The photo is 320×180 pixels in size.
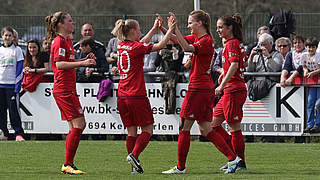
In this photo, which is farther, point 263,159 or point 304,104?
point 304,104

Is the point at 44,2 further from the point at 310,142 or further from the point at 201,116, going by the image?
the point at 201,116

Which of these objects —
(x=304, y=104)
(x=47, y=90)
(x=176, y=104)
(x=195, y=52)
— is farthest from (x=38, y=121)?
(x=195, y=52)

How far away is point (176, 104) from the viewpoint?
1512 centimetres

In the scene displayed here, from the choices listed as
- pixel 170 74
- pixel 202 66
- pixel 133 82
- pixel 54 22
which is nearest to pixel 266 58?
pixel 170 74

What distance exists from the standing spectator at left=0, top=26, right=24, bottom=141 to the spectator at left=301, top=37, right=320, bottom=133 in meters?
5.61

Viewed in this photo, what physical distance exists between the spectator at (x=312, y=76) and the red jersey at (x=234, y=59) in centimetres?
443

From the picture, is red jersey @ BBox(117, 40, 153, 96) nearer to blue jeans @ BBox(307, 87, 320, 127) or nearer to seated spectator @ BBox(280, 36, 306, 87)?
seated spectator @ BBox(280, 36, 306, 87)

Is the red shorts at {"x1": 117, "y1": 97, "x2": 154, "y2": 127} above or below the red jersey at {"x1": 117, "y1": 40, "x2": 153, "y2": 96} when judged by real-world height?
below

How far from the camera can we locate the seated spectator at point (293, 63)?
14641mm

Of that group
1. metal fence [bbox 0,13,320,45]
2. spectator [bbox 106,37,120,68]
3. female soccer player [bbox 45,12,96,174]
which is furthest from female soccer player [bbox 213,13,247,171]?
metal fence [bbox 0,13,320,45]

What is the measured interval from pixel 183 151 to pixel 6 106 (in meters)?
6.39

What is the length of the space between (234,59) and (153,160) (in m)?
2.61

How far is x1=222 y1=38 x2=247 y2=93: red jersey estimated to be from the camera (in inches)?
401

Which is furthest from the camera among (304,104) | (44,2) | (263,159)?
(44,2)
